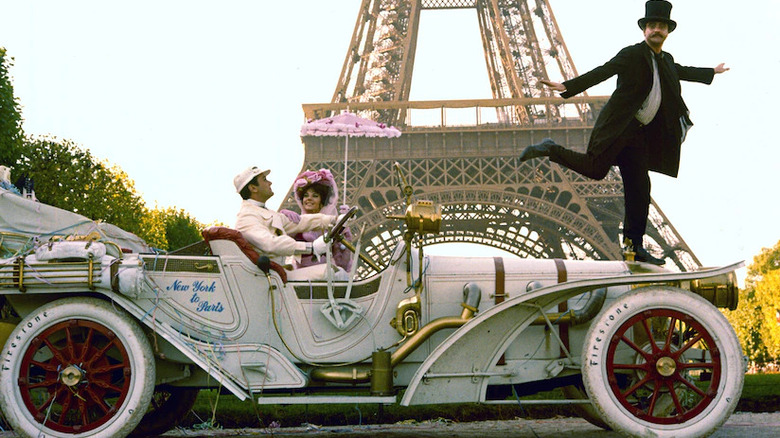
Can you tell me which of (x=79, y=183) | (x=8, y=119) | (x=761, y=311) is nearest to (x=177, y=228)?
(x=79, y=183)

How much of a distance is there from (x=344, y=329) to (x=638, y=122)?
2011 mm

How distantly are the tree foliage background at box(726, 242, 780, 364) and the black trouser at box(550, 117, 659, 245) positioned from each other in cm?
3129

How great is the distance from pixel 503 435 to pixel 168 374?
2.04m

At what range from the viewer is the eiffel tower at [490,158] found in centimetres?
2795

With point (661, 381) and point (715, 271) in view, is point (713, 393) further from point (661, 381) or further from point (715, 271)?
point (715, 271)

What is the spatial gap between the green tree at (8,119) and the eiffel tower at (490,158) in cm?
856

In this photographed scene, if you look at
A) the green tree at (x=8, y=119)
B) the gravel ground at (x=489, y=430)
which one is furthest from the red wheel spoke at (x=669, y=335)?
the green tree at (x=8, y=119)

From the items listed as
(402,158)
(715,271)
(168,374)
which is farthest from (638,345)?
(402,158)

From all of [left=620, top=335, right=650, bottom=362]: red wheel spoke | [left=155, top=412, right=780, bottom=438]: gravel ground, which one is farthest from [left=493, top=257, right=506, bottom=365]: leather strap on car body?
[left=155, top=412, right=780, bottom=438]: gravel ground

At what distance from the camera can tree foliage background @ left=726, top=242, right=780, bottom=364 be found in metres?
35.0

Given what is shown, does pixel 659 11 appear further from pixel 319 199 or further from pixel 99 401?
pixel 99 401

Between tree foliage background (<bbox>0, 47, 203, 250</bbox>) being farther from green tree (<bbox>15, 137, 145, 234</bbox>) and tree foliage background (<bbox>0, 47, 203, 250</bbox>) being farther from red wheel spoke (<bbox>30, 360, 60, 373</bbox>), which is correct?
red wheel spoke (<bbox>30, 360, 60, 373</bbox>)

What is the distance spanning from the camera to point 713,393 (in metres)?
4.29

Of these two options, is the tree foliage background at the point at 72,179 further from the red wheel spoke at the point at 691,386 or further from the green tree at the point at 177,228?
the red wheel spoke at the point at 691,386
